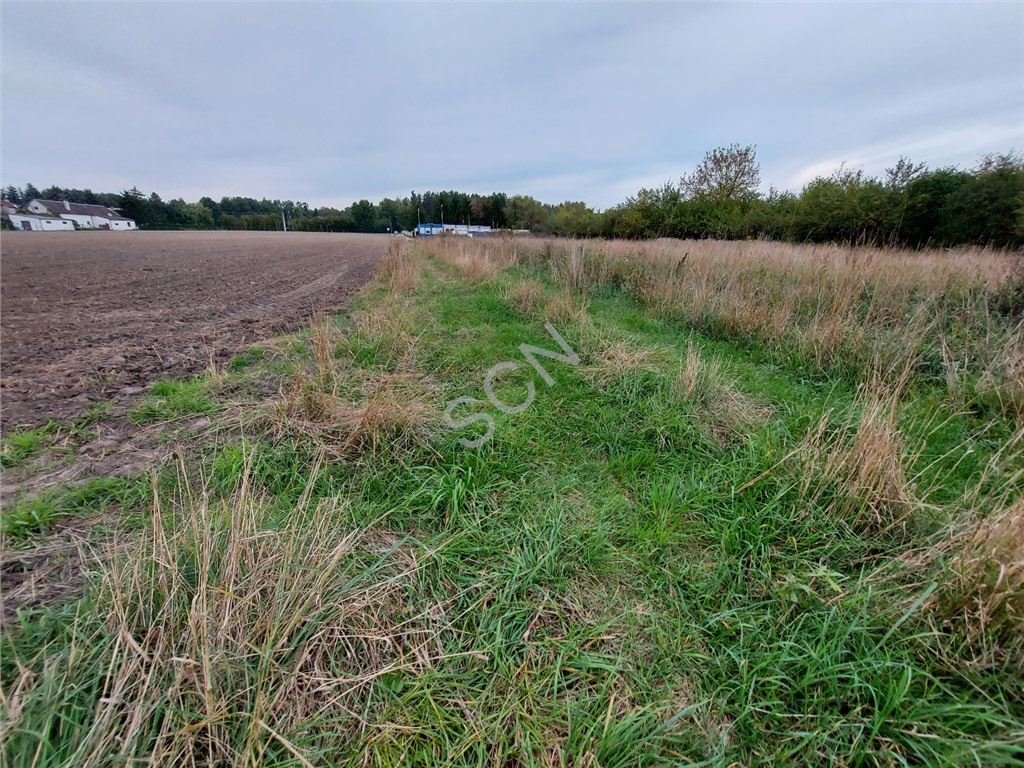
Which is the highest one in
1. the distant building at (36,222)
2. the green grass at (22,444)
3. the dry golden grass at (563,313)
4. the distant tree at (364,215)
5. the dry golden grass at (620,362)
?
the distant tree at (364,215)

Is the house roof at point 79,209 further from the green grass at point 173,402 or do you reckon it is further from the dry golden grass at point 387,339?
the dry golden grass at point 387,339

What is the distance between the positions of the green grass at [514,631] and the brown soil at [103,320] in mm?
1858

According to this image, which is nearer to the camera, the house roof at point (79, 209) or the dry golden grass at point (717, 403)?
the dry golden grass at point (717, 403)

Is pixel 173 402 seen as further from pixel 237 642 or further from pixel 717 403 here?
pixel 717 403

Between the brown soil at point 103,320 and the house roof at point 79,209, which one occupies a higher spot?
the house roof at point 79,209

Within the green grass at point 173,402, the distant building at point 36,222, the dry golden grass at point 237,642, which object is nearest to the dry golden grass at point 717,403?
the dry golden grass at point 237,642

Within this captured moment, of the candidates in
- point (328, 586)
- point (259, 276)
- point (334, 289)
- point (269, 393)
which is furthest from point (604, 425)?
point (259, 276)

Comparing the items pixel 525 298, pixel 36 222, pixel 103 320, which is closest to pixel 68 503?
pixel 36 222

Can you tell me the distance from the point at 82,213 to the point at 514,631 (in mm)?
5936

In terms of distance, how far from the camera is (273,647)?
1218mm

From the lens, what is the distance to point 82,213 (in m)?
3.93

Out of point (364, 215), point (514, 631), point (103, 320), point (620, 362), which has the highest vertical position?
point (364, 215)

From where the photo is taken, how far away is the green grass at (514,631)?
1.11 metres

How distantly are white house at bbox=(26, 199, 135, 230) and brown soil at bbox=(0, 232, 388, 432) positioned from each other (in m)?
0.18
